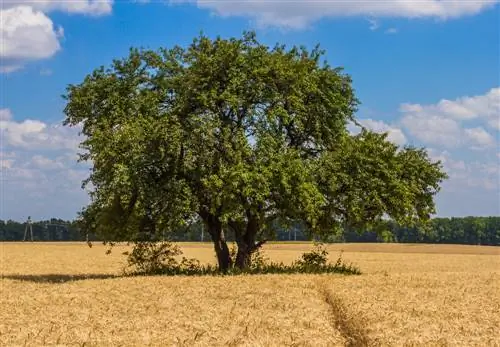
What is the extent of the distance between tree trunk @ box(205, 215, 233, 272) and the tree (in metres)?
0.07

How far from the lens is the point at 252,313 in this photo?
75.6ft

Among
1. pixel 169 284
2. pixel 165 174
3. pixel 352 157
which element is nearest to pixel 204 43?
pixel 165 174

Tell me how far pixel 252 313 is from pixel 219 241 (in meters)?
18.2

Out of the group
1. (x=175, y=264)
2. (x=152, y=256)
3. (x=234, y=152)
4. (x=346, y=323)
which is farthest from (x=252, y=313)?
(x=175, y=264)

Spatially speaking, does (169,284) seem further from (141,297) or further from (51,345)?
(51,345)

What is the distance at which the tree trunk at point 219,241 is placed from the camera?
40.7 meters

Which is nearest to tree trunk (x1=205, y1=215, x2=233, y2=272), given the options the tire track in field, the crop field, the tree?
the tree

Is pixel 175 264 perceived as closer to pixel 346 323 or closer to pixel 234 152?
pixel 234 152

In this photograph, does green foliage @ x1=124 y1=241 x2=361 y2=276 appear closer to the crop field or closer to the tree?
the tree

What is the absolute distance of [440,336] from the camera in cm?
1878

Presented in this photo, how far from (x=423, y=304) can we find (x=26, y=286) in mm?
20121

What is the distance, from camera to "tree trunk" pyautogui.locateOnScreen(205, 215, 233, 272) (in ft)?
133

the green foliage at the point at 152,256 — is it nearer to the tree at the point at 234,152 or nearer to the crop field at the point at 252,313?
the tree at the point at 234,152

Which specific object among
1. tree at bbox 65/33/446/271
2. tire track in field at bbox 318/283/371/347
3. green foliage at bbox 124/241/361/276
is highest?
tree at bbox 65/33/446/271
